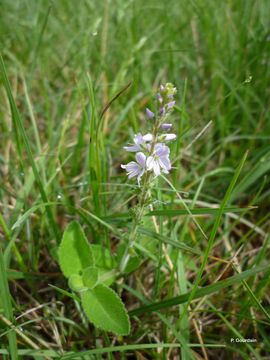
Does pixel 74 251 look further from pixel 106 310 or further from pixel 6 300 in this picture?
pixel 6 300

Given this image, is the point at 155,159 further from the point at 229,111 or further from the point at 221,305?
the point at 229,111

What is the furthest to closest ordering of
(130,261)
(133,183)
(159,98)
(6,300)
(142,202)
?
Result: (133,183)
(130,261)
(142,202)
(6,300)
(159,98)

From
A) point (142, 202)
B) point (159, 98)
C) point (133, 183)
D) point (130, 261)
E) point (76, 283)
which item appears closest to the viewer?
point (159, 98)

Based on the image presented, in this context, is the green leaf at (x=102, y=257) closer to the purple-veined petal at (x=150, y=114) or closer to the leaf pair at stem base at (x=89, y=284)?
the leaf pair at stem base at (x=89, y=284)

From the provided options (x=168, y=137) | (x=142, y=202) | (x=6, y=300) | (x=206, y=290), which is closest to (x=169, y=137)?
(x=168, y=137)

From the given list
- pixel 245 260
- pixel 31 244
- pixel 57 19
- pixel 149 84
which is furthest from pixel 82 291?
pixel 57 19
